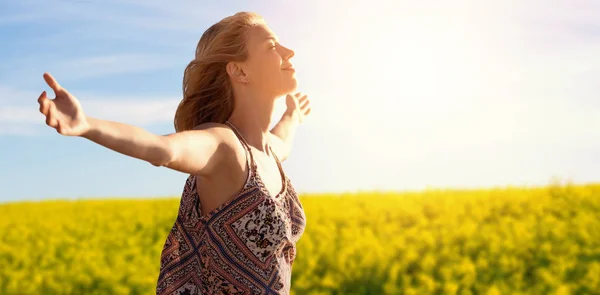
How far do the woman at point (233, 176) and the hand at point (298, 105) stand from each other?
98 centimetres

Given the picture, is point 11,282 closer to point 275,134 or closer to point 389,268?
point 389,268

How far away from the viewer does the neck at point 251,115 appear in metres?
2.73

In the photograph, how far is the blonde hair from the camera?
2717 mm

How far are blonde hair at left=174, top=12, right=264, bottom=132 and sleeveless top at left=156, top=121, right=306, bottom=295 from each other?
17 cm

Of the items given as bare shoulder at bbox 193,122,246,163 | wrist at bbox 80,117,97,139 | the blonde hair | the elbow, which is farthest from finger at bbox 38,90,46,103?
the blonde hair

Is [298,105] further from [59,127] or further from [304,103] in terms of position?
[59,127]

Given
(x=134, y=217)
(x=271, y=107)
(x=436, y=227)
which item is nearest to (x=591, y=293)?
(x=436, y=227)

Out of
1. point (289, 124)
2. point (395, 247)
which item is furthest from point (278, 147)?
point (395, 247)

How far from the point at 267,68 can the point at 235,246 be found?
26.8 inches

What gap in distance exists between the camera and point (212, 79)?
2.74m

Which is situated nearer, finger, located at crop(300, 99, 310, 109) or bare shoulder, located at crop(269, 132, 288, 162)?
bare shoulder, located at crop(269, 132, 288, 162)

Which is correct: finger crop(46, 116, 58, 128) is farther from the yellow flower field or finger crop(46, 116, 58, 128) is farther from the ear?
the yellow flower field

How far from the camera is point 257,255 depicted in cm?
253

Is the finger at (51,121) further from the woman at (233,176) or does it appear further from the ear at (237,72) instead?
the ear at (237,72)
